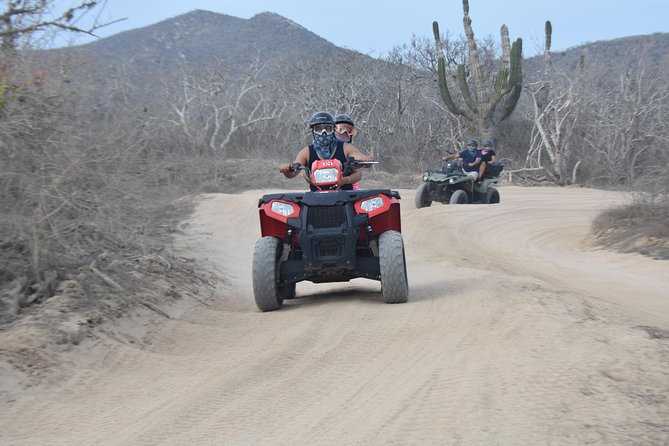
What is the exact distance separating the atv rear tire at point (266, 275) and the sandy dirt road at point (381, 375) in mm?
159

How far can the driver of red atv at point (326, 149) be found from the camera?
379 inches

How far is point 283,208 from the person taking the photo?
29.3 feet

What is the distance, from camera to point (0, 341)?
6344 mm

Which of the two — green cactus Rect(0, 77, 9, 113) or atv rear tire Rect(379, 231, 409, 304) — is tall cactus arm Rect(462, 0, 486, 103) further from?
green cactus Rect(0, 77, 9, 113)

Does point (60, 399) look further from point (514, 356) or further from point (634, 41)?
point (634, 41)

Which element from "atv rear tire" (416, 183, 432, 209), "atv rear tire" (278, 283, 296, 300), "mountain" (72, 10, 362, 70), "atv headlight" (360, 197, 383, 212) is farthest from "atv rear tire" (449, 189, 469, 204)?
"mountain" (72, 10, 362, 70)

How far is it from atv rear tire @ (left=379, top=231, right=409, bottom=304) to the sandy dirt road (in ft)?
0.50

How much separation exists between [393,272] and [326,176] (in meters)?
1.41

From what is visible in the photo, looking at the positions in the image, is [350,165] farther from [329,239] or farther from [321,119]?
[329,239]

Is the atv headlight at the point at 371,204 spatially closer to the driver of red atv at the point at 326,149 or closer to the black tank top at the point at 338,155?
the driver of red atv at the point at 326,149

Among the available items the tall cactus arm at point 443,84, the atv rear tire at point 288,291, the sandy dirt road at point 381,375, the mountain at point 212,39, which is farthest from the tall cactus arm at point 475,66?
the mountain at point 212,39

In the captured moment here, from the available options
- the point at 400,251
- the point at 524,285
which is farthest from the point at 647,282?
the point at 400,251

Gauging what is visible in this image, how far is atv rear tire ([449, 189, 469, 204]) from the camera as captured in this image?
20042 millimetres

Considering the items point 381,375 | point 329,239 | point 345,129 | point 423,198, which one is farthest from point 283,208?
point 423,198
